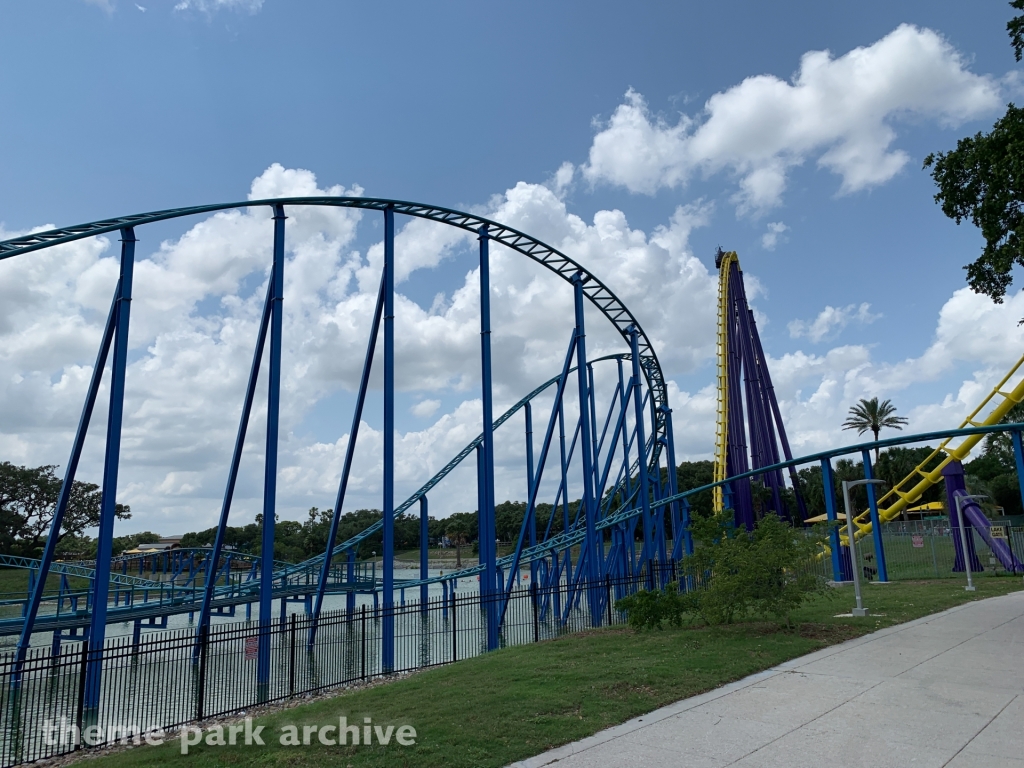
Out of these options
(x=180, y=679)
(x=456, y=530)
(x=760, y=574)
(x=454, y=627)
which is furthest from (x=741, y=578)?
(x=456, y=530)

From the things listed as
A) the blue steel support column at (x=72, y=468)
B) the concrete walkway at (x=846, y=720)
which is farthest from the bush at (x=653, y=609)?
the blue steel support column at (x=72, y=468)

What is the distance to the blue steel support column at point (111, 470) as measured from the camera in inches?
449

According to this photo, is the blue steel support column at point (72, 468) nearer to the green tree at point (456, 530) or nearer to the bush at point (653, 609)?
the bush at point (653, 609)

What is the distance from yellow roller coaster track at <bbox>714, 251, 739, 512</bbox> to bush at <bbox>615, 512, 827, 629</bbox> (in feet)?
83.2

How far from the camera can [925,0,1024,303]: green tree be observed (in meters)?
14.0

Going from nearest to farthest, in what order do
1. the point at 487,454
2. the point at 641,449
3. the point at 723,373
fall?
the point at 487,454, the point at 641,449, the point at 723,373

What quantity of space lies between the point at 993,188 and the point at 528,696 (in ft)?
44.9

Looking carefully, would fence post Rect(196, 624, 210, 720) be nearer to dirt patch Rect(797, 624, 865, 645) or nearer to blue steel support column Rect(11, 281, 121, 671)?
blue steel support column Rect(11, 281, 121, 671)

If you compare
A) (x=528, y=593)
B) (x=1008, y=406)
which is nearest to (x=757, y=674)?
(x=528, y=593)

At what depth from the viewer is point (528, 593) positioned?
1645 cm

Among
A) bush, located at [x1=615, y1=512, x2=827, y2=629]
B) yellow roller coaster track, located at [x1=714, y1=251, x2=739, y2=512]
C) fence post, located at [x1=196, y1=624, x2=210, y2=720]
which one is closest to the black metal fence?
fence post, located at [x1=196, y1=624, x2=210, y2=720]

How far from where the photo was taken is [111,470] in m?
12.4

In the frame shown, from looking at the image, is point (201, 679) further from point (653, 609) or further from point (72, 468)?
point (653, 609)

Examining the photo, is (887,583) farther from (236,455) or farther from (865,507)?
(865,507)
